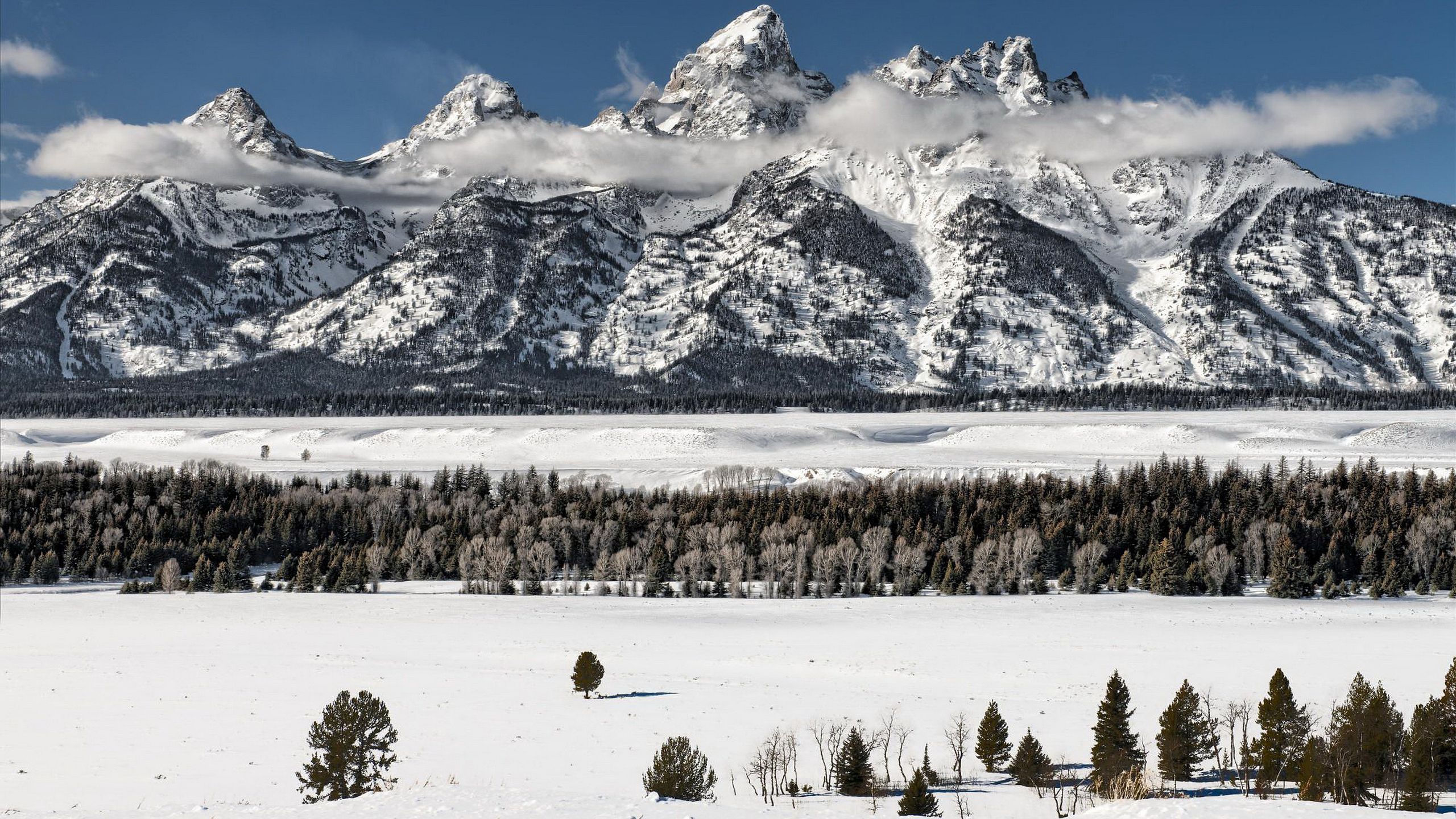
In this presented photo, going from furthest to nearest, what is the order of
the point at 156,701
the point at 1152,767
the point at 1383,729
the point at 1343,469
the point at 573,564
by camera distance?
the point at 1343,469, the point at 573,564, the point at 156,701, the point at 1152,767, the point at 1383,729

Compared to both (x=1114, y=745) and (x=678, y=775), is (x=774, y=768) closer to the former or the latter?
(x=678, y=775)

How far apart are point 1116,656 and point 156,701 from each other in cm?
5407

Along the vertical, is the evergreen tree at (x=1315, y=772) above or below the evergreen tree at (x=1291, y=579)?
below

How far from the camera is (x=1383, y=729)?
36750mm

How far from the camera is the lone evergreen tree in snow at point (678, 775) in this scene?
110ft

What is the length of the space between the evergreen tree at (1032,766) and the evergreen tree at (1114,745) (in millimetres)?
1778

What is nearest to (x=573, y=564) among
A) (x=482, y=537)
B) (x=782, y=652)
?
(x=482, y=537)

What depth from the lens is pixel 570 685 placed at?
55.4 m

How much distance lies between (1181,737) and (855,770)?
13.8m

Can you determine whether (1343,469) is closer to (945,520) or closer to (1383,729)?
(945,520)

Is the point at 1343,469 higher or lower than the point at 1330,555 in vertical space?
higher

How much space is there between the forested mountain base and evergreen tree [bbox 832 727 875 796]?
2371 inches

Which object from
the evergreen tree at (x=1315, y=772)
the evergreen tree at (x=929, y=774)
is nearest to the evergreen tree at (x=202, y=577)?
the evergreen tree at (x=929, y=774)

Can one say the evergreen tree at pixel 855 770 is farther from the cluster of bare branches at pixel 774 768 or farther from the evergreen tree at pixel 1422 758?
the evergreen tree at pixel 1422 758
